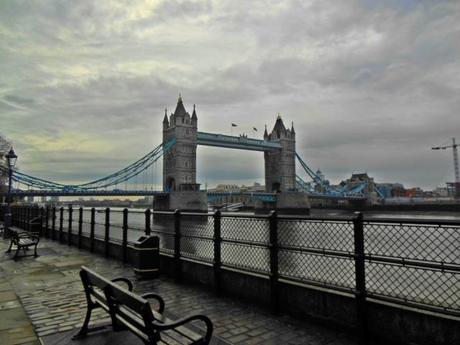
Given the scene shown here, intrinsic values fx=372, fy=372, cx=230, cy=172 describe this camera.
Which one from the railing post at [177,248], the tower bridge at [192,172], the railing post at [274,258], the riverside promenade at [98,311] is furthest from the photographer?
the tower bridge at [192,172]

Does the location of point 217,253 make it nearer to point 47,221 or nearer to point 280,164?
point 47,221

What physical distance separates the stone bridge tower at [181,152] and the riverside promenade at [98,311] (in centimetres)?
6908

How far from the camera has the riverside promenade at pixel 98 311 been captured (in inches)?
158

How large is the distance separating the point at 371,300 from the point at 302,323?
93 centimetres

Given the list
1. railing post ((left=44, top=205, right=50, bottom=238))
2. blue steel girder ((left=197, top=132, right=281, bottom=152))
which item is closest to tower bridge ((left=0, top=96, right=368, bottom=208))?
blue steel girder ((left=197, top=132, right=281, bottom=152))

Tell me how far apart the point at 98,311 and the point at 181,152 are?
7471 cm

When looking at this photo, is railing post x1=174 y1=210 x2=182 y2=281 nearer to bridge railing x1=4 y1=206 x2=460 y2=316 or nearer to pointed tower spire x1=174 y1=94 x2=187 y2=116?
bridge railing x1=4 y1=206 x2=460 y2=316

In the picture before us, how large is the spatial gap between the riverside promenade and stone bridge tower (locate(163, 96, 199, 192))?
69.1 m

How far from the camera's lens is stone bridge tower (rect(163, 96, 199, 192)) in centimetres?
7800

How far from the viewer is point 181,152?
7900 centimetres

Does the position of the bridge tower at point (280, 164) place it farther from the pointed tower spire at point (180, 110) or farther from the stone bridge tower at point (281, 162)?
the pointed tower spire at point (180, 110)

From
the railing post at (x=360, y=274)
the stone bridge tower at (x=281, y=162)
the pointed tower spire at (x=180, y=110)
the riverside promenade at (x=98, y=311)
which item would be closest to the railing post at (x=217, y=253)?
the riverside promenade at (x=98, y=311)

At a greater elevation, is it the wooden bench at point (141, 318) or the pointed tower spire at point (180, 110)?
the pointed tower spire at point (180, 110)

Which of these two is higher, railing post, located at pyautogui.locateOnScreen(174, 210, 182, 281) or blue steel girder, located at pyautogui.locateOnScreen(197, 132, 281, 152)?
blue steel girder, located at pyautogui.locateOnScreen(197, 132, 281, 152)
